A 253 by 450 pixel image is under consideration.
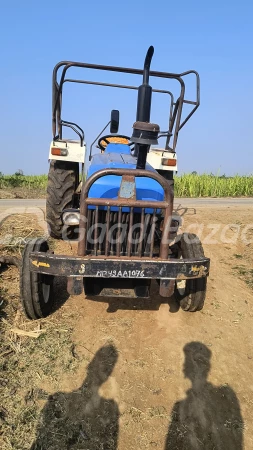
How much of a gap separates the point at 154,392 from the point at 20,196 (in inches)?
421

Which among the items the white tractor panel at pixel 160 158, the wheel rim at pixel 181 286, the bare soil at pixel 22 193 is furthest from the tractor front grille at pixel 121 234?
the bare soil at pixel 22 193

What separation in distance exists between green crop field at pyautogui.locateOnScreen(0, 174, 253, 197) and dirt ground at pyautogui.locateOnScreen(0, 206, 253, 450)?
35.0 ft

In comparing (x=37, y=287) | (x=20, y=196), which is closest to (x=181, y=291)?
(x=37, y=287)

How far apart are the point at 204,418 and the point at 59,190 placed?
10.6 ft

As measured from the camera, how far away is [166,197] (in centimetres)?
284

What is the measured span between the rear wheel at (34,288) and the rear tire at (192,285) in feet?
4.55

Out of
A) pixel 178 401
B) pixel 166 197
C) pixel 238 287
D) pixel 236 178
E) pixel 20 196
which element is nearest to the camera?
pixel 178 401

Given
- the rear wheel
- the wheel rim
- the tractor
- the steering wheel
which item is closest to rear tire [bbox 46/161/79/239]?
the steering wheel

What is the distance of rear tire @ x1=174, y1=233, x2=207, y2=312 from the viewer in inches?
136

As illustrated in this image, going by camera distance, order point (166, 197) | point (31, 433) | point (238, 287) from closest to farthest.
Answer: point (31, 433) → point (166, 197) → point (238, 287)

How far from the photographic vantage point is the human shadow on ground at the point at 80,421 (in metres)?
2.19

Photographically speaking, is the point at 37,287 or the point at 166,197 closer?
the point at 166,197

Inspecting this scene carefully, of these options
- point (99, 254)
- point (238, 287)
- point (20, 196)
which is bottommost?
point (20, 196)

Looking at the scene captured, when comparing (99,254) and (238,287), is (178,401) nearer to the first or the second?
(99,254)
